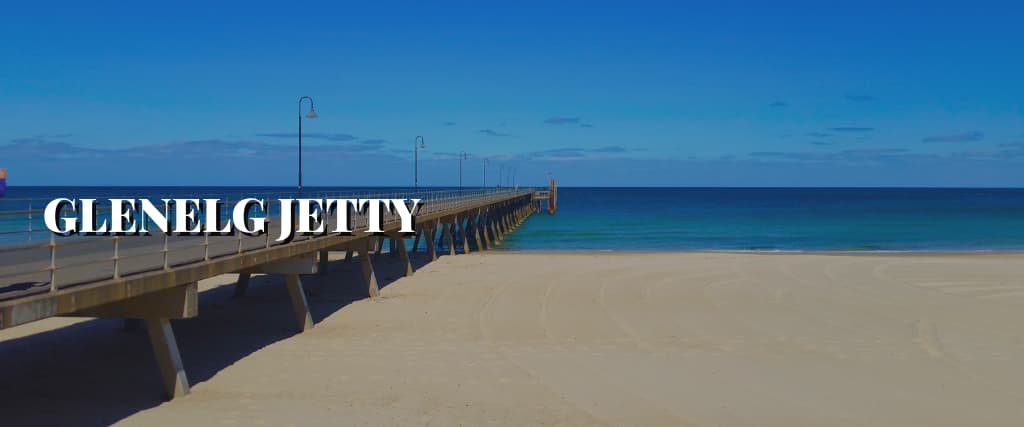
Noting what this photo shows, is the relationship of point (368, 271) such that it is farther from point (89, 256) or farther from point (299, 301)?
point (89, 256)

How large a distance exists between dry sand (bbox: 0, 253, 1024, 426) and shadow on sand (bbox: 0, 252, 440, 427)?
0.04m

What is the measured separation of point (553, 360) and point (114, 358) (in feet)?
20.1

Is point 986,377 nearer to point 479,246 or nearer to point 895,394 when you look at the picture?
point 895,394

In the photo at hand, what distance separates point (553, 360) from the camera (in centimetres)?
1165

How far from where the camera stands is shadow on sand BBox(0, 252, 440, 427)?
9023mm

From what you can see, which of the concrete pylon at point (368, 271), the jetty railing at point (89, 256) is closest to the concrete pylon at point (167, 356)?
the jetty railing at point (89, 256)

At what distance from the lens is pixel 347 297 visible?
17.9 metres

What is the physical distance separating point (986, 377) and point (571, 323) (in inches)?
252

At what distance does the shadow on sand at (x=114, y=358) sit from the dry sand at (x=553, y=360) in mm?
39

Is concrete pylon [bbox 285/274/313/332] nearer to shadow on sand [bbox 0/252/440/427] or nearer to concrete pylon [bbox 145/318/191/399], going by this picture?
shadow on sand [bbox 0/252/440/427]

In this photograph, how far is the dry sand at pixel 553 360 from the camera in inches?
361

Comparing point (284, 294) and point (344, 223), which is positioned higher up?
point (344, 223)

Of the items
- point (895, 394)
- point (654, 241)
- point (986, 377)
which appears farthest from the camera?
point (654, 241)

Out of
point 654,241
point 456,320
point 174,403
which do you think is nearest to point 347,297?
point 456,320
